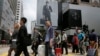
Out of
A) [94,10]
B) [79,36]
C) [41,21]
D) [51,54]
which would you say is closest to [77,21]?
[94,10]

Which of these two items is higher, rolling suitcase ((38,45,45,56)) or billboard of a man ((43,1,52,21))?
billboard of a man ((43,1,52,21))

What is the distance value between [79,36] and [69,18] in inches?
1659

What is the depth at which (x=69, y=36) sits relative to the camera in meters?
59.4

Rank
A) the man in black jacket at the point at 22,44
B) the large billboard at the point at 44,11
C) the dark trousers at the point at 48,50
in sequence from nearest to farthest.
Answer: the man in black jacket at the point at 22,44
the dark trousers at the point at 48,50
the large billboard at the point at 44,11

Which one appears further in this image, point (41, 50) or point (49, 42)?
point (49, 42)

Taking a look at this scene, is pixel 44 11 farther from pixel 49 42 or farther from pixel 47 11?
pixel 49 42

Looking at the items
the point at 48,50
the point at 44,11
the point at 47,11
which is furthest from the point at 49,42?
the point at 44,11

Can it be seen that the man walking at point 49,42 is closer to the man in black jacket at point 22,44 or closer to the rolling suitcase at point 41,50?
the rolling suitcase at point 41,50

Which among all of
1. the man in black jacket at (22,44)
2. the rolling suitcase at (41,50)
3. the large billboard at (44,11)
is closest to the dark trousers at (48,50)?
the rolling suitcase at (41,50)

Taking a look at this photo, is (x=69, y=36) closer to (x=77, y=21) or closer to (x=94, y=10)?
(x=77, y=21)

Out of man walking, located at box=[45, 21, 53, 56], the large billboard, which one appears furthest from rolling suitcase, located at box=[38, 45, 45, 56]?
the large billboard

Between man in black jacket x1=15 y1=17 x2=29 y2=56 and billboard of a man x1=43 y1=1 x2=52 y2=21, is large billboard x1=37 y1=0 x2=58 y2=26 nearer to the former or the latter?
billboard of a man x1=43 y1=1 x2=52 y2=21

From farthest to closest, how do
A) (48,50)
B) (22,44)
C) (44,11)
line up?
(44,11), (48,50), (22,44)

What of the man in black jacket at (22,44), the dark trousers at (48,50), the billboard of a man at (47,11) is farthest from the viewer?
the billboard of a man at (47,11)
